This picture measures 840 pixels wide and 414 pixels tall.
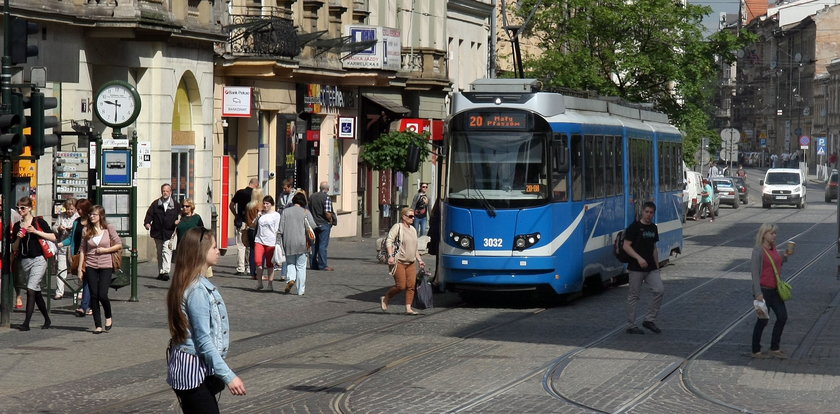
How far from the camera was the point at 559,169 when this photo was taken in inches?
892

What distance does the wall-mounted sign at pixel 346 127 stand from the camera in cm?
4278

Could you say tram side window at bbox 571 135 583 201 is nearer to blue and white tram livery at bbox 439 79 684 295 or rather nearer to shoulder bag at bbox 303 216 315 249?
blue and white tram livery at bbox 439 79 684 295

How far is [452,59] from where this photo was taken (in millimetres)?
55906

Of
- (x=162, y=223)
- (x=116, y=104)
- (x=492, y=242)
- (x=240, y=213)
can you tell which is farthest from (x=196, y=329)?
(x=240, y=213)

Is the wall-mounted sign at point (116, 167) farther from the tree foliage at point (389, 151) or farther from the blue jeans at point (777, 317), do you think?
the tree foliage at point (389, 151)

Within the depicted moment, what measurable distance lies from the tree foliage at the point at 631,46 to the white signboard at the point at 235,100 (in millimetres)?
22056

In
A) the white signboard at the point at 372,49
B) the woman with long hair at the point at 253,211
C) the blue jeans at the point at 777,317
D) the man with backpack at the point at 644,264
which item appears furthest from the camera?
the white signboard at the point at 372,49

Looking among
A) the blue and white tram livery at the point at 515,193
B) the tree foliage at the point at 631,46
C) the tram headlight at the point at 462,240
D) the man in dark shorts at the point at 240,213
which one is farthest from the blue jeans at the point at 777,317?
the tree foliage at the point at 631,46

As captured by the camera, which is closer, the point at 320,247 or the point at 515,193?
the point at 515,193

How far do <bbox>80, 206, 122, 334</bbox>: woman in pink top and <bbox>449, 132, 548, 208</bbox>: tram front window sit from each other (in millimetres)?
5402

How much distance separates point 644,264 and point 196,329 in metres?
11.7

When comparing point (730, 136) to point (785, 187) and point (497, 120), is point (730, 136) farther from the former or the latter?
point (497, 120)

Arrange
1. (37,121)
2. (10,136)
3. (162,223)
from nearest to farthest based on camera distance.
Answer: (10,136) → (37,121) → (162,223)

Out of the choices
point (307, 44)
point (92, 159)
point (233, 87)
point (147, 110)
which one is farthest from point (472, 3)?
point (92, 159)
